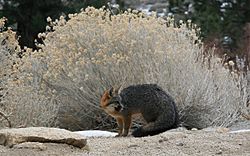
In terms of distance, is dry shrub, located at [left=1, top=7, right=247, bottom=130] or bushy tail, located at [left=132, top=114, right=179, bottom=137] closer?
bushy tail, located at [left=132, top=114, right=179, bottom=137]

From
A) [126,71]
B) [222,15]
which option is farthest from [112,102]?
[222,15]

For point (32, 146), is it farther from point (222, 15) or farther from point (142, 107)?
point (222, 15)

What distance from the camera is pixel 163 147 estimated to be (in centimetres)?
613

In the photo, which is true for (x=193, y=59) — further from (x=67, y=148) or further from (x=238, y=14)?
(x=238, y=14)

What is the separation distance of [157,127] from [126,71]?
1.83 m

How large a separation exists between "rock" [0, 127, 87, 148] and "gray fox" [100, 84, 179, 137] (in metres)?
1.20

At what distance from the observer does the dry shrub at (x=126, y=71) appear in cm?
896

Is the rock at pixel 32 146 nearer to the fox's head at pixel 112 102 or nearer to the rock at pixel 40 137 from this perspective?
the rock at pixel 40 137

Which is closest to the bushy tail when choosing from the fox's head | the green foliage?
the fox's head

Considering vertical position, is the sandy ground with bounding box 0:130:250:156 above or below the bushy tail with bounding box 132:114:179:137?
below

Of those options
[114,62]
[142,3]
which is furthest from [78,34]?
[142,3]

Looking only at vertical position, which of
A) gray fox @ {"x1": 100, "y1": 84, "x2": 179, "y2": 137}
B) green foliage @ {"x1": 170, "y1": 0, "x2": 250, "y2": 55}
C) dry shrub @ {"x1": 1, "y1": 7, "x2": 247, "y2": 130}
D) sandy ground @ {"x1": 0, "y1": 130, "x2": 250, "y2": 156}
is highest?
green foliage @ {"x1": 170, "y1": 0, "x2": 250, "y2": 55}

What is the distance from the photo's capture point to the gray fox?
7297 millimetres

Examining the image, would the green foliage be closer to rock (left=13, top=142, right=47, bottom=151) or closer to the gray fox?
the gray fox
